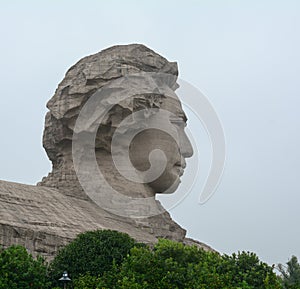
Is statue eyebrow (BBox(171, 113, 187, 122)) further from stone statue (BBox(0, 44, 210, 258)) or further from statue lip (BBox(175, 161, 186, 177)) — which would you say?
statue lip (BBox(175, 161, 186, 177))

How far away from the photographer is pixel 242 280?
47.8 feet

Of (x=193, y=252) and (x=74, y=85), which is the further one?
(x=74, y=85)

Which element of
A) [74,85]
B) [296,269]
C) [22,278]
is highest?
[74,85]

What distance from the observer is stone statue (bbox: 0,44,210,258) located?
21.4 m

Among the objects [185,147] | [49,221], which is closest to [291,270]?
[185,147]

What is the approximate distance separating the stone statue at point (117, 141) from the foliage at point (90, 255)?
4628 mm

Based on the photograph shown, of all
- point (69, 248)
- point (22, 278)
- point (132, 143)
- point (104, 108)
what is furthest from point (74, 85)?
point (22, 278)

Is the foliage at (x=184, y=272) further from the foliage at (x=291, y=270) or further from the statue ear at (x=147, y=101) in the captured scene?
the foliage at (x=291, y=270)

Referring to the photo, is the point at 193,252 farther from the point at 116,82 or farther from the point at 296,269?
the point at 296,269

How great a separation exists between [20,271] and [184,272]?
3.64 m

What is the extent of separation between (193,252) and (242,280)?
1.56 metres

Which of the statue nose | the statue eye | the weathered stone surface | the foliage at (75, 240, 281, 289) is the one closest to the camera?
the foliage at (75, 240, 281, 289)

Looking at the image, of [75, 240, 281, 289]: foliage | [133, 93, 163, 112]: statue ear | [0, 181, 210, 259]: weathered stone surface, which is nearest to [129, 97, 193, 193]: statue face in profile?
[133, 93, 163, 112]: statue ear

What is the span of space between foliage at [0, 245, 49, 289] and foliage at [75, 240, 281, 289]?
964mm
